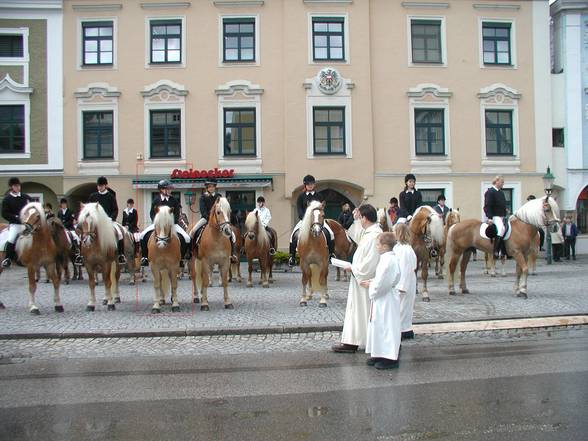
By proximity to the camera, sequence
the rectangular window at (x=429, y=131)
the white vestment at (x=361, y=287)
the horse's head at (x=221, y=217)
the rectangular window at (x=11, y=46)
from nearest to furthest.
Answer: the white vestment at (x=361, y=287)
the horse's head at (x=221, y=217)
the rectangular window at (x=11, y=46)
the rectangular window at (x=429, y=131)

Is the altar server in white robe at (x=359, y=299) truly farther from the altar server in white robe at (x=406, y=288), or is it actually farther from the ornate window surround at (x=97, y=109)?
the ornate window surround at (x=97, y=109)

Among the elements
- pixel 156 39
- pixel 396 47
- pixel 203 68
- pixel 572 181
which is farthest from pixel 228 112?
pixel 572 181

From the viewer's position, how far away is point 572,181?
87.6ft

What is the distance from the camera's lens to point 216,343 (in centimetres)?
927

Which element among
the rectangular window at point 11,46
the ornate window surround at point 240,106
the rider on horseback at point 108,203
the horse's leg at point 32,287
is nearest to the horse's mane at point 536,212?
the rider on horseback at point 108,203

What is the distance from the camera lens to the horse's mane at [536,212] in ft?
42.8

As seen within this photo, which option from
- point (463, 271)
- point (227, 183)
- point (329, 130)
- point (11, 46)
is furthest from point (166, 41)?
point (463, 271)

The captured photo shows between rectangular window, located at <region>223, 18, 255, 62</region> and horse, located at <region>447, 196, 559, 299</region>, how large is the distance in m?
15.3

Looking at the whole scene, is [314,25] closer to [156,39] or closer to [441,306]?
[156,39]

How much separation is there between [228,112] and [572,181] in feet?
53.2

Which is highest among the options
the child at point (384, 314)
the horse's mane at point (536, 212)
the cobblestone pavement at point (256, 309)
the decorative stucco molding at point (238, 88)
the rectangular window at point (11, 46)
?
the rectangular window at point (11, 46)

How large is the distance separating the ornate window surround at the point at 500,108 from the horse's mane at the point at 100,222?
63.1 feet

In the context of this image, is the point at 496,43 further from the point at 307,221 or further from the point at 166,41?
the point at 307,221

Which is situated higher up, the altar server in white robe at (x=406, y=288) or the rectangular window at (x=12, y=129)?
the rectangular window at (x=12, y=129)
